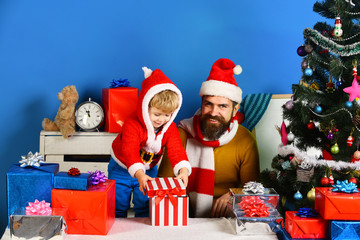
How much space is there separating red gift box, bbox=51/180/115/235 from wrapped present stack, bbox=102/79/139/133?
90cm

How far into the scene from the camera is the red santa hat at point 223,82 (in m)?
2.35

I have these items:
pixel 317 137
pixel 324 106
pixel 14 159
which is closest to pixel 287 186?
pixel 317 137

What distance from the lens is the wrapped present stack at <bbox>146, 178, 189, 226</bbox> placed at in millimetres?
1823

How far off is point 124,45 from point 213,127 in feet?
2.82

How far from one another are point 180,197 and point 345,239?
0.67 metres

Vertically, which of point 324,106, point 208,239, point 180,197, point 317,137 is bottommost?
point 208,239

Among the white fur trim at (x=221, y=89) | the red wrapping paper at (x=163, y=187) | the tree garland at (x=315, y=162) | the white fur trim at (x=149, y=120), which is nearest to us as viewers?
the red wrapping paper at (x=163, y=187)

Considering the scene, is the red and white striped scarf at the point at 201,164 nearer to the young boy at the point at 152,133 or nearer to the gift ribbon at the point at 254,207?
the young boy at the point at 152,133

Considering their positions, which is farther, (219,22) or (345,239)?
(219,22)

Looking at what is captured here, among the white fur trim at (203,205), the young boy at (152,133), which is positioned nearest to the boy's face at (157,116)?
the young boy at (152,133)

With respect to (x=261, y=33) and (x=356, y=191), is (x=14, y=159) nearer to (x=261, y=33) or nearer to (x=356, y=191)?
(x=261, y=33)

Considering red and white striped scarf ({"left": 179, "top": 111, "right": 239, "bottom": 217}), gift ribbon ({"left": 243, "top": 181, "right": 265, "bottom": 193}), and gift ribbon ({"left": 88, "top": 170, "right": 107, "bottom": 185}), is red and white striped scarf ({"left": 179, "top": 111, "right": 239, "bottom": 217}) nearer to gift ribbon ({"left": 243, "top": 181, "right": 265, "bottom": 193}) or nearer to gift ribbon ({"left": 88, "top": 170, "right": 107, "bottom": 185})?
gift ribbon ({"left": 243, "top": 181, "right": 265, "bottom": 193})

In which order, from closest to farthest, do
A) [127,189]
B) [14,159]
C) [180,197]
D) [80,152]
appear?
1. [180,197]
2. [127,189]
3. [80,152]
4. [14,159]

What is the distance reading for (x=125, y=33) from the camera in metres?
2.77
